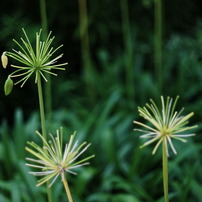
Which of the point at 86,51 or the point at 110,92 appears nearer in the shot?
the point at 110,92

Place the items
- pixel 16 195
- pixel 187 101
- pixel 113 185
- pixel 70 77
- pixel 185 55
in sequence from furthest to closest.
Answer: pixel 70 77 → pixel 185 55 → pixel 187 101 → pixel 113 185 → pixel 16 195

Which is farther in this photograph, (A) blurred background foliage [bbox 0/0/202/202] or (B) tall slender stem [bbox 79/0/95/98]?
(B) tall slender stem [bbox 79/0/95/98]

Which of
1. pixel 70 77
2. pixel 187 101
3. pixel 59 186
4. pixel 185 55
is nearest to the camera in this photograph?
pixel 59 186

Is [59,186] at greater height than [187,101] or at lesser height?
lesser

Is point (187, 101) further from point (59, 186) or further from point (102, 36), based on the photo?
point (59, 186)

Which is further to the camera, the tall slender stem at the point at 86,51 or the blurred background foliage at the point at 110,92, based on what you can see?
the tall slender stem at the point at 86,51

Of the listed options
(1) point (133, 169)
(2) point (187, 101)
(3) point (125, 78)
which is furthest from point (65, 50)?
(1) point (133, 169)

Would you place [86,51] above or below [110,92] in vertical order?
above

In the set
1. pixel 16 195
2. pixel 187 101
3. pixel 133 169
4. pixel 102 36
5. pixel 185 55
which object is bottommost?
pixel 16 195
